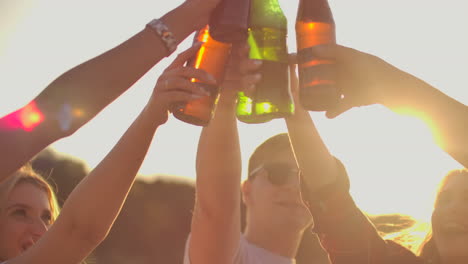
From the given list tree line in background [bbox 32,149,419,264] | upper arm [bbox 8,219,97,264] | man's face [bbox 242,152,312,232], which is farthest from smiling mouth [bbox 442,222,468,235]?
tree line in background [bbox 32,149,419,264]

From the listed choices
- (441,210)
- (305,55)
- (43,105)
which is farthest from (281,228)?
(43,105)

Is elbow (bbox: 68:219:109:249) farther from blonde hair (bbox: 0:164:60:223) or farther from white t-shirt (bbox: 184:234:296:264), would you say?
white t-shirt (bbox: 184:234:296:264)

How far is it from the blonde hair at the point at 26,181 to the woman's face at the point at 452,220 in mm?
2110

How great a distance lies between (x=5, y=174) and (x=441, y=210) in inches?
98.6

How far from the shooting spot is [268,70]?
3.02m

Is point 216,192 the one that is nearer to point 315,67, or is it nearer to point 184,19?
point 315,67

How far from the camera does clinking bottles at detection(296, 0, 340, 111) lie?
2721 mm

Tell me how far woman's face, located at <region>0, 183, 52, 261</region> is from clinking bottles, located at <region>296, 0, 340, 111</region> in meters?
1.62

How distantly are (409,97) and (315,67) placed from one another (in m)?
0.45

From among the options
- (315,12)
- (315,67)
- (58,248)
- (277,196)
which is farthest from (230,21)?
(277,196)

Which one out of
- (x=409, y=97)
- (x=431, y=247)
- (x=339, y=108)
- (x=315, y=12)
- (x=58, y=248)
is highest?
(x=315, y=12)

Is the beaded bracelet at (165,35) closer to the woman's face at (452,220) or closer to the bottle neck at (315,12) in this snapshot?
the bottle neck at (315,12)

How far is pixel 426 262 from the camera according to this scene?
142 inches

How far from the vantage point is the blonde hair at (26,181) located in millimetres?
3578
